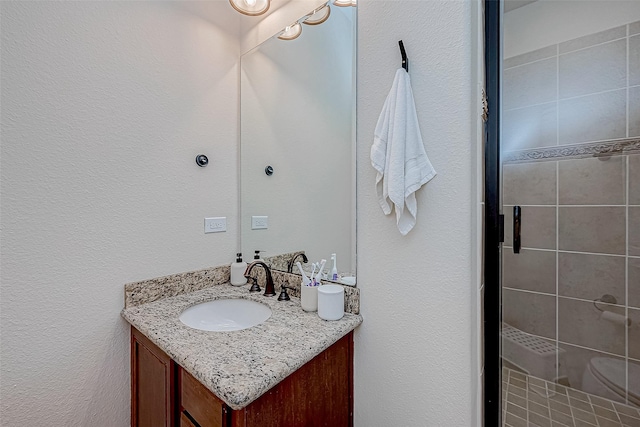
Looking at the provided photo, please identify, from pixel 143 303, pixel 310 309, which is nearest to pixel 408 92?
pixel 310 309

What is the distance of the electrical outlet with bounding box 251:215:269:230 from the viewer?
5.08ft

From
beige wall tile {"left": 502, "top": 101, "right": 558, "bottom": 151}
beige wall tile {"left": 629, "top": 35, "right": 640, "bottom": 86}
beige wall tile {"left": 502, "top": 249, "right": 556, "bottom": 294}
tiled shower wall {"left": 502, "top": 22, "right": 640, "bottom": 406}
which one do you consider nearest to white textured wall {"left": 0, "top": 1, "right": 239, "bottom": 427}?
tiled shower wall {"left": 502, "top": 22, "right": 640, "bottom": 406}

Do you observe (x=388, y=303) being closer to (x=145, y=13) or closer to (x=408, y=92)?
(x=408, y=92)

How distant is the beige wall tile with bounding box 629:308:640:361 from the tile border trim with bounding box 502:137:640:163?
87 centimetres

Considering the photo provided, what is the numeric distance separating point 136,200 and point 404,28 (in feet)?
4.15

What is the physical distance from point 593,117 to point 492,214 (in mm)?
1237

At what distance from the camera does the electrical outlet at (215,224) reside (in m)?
1.45

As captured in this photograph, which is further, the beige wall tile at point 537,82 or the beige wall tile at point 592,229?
the beige wall tile at point 537,82

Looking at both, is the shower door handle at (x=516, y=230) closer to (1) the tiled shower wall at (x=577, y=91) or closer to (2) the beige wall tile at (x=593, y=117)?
(1) the tiled shower wall at (x=577, y=91)

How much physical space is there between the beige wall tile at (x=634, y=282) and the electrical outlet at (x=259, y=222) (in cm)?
201

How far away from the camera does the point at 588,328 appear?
1.62m

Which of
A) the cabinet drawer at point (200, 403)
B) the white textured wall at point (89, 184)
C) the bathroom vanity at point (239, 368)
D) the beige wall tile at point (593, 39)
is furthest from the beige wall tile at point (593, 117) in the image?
the cabinet drawer at point (200, 403)

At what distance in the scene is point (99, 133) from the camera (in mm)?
1096

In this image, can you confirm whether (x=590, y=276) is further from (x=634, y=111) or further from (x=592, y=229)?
(x=634, y=111)
